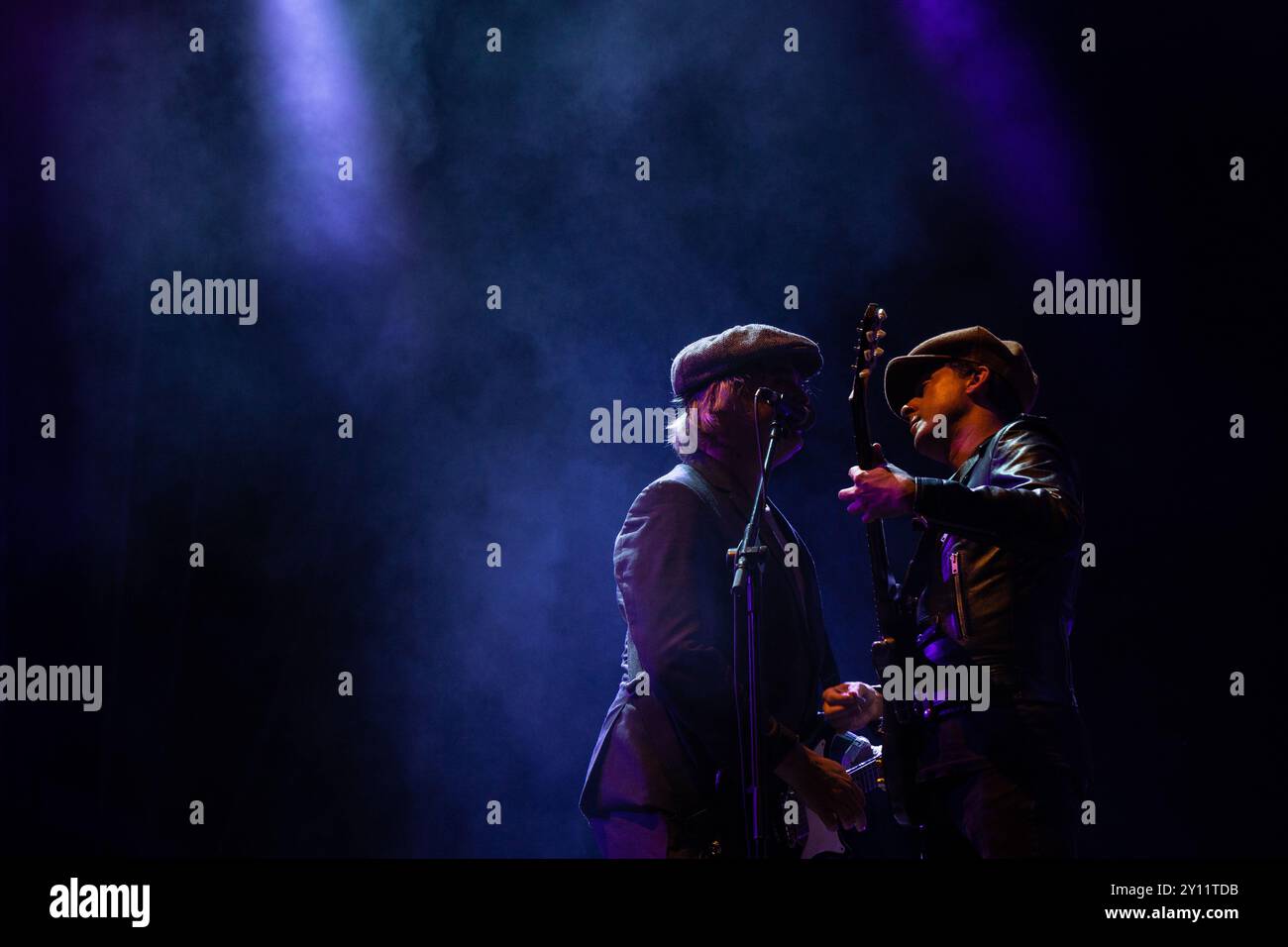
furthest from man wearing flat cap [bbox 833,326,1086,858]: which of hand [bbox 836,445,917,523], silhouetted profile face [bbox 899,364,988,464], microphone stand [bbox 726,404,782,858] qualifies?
microphone stand [bbox 726,404,782,858]

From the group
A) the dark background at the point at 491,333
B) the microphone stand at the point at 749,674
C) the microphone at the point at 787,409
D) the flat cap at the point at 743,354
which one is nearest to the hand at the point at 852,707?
the microphone stand at the point at 749,674

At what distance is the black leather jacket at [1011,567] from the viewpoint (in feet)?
8.66

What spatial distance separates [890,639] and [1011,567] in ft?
1.16

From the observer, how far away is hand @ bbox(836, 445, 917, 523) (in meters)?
2.65

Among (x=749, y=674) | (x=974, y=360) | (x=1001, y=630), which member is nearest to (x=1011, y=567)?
(x=1001, y=630)

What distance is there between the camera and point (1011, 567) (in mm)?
2764

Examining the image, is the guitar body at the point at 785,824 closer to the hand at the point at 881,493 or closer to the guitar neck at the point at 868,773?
the guitar neck at the point at 868,773

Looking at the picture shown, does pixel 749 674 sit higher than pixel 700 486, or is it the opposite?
pixel 700 486

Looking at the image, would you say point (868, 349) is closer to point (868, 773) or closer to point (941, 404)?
point (941, 404)

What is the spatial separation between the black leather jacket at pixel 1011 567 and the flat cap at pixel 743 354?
55 centimetres

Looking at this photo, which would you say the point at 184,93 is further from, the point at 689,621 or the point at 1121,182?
the point at 1121,182

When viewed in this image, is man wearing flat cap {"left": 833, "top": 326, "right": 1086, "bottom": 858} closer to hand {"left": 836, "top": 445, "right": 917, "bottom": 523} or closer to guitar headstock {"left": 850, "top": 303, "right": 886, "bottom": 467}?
hand {"left": 836, "top": 445, "right": 917, "bottom": 523}
